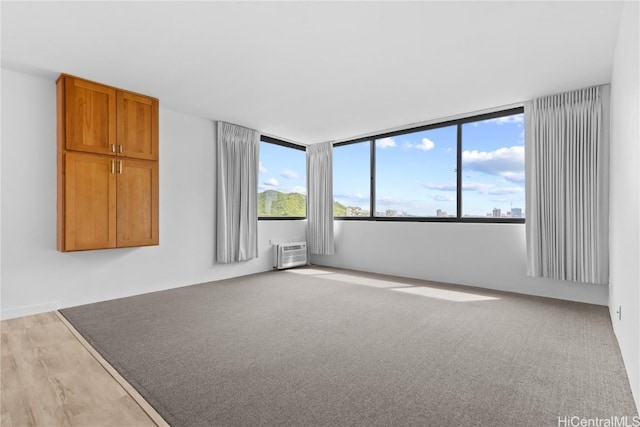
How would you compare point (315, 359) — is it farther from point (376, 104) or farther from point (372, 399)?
point (376, 104)

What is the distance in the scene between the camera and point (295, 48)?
262cm

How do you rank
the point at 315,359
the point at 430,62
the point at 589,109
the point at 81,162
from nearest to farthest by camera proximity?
the point at 315,359 < the point at 430,62 < the point at 81,162 < the point at 589,109

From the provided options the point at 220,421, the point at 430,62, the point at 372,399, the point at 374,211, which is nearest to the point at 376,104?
the point at 430,62

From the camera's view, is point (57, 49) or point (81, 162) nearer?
point (57, 49)

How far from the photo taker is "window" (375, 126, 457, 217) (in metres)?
4.71

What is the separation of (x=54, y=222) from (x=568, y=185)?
5.65 m

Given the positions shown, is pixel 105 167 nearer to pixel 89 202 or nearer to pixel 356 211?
pixel 89 202

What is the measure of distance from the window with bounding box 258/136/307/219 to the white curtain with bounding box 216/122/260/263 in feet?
1.31

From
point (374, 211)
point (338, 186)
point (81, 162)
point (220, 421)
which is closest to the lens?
point (220, 421)

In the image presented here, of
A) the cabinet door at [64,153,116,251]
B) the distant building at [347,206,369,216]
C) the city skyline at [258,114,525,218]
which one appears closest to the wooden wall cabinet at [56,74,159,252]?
the cabinet door at [64,153,116,251]

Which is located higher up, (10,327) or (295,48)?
(295,48)

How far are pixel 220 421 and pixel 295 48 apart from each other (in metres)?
2.68

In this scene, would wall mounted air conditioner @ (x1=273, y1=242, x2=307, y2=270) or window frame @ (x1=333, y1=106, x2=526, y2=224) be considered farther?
wall mounted air conditioner @ (x1=273, y1=242, x2=307, y2=270)

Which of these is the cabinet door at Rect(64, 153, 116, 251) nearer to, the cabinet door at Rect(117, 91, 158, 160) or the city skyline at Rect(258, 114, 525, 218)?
the cabinet door at Rect(117, 91, 158, 160)
